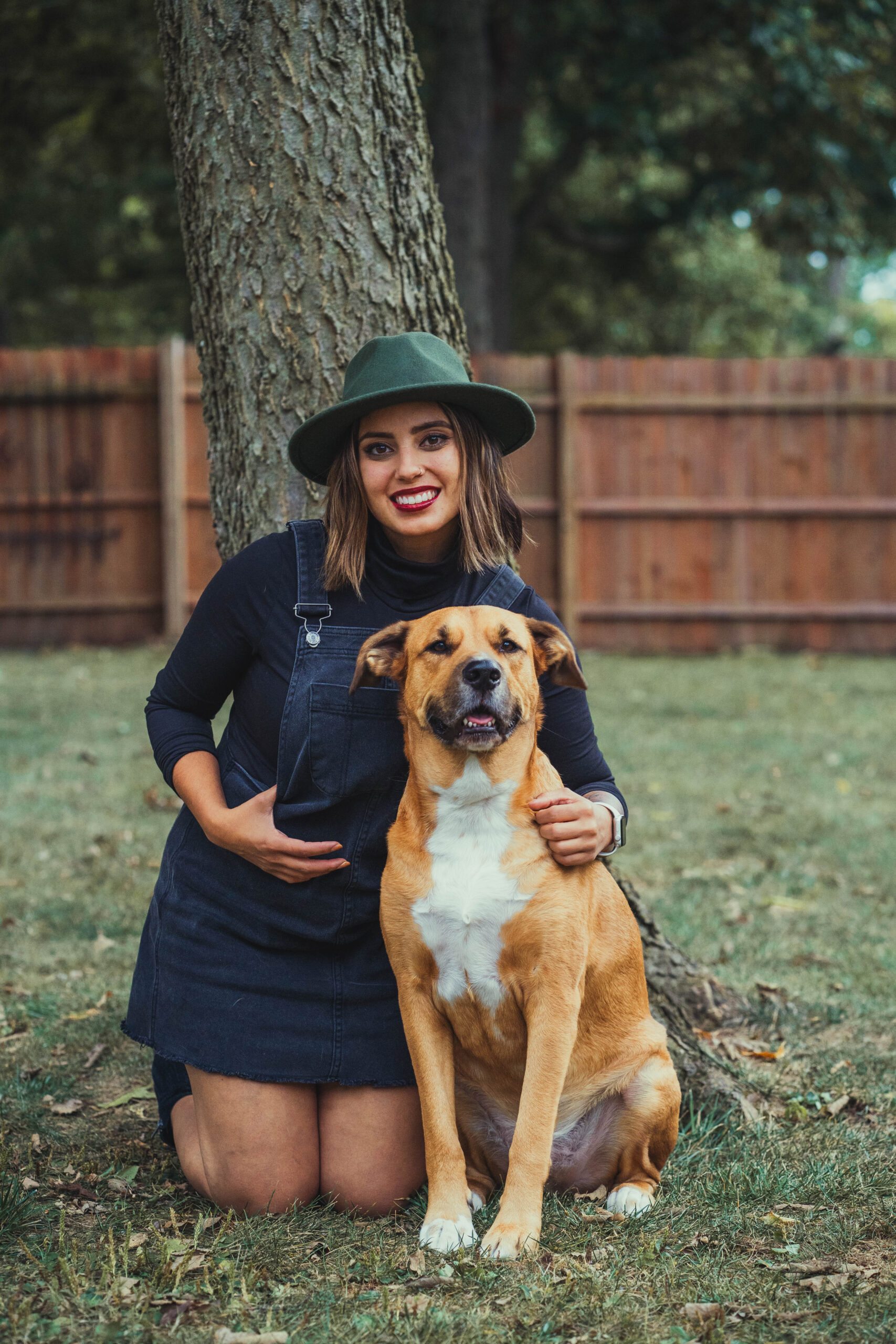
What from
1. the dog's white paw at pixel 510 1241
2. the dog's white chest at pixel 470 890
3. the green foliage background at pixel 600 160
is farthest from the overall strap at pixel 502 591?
the green foliage background at pixel 600 160

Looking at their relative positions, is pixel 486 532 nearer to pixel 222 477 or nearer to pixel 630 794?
pixel 222 477

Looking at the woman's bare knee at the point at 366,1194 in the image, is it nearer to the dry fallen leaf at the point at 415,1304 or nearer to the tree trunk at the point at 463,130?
the dry fallen leaf at the point at 415,1304

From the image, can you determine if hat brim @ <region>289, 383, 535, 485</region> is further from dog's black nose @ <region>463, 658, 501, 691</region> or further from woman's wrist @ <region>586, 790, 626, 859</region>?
woman's wrist @ <region>586, 790, 626, 859</region>

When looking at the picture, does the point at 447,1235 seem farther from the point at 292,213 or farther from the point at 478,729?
the point at 292,213

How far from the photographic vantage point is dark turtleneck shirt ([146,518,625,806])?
3.06m

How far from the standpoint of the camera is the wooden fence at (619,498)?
1155cm

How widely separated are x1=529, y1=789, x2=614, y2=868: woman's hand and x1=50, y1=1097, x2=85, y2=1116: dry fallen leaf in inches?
66.6

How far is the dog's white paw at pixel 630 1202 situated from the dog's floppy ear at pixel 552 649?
1219 mm

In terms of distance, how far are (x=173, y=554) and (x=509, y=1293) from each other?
9.63 metres

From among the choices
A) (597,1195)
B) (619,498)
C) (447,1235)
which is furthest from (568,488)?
(447,1235)

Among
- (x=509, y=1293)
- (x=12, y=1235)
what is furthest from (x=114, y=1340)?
(x=509, y=1293)

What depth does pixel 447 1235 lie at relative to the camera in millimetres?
2643

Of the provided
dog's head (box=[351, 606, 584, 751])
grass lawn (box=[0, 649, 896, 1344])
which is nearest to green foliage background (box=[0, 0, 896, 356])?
grass lawn (box=[0, 649, 896, 1344])

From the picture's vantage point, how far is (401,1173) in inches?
119
